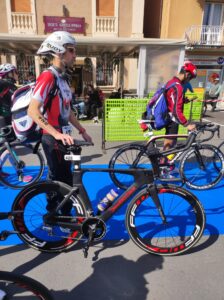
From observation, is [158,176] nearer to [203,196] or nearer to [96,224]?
[96,224]

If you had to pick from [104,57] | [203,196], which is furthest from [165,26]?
[203,196]

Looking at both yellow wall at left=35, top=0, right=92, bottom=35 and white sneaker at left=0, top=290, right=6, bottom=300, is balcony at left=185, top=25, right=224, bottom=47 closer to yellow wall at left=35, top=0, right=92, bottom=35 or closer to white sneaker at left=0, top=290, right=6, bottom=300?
yellow wall at left=35, top=0, right=92, bottom=35

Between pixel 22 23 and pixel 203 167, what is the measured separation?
58.0 ft

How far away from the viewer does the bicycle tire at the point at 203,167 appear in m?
3.99

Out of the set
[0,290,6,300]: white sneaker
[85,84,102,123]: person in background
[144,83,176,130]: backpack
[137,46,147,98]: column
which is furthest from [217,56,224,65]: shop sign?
[0,290,6,300]: white sneaker

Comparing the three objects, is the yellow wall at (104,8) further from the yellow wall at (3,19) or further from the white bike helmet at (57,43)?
the white bike helmet at (57,43)

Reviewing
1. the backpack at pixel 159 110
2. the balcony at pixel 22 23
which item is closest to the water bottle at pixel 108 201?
the backpack at pixel 159 110

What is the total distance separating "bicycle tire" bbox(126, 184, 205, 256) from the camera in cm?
240

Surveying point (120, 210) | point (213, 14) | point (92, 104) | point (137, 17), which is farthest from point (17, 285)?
point (213, 14)

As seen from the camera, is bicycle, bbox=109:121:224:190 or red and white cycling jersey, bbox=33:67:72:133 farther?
bicycle, bbox=109:121:224:190

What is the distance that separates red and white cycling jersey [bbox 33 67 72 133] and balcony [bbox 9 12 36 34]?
678 inches

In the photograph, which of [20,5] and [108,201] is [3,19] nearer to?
[20,5]

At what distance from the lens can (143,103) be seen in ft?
20.4

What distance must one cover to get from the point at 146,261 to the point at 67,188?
1.14 metres
